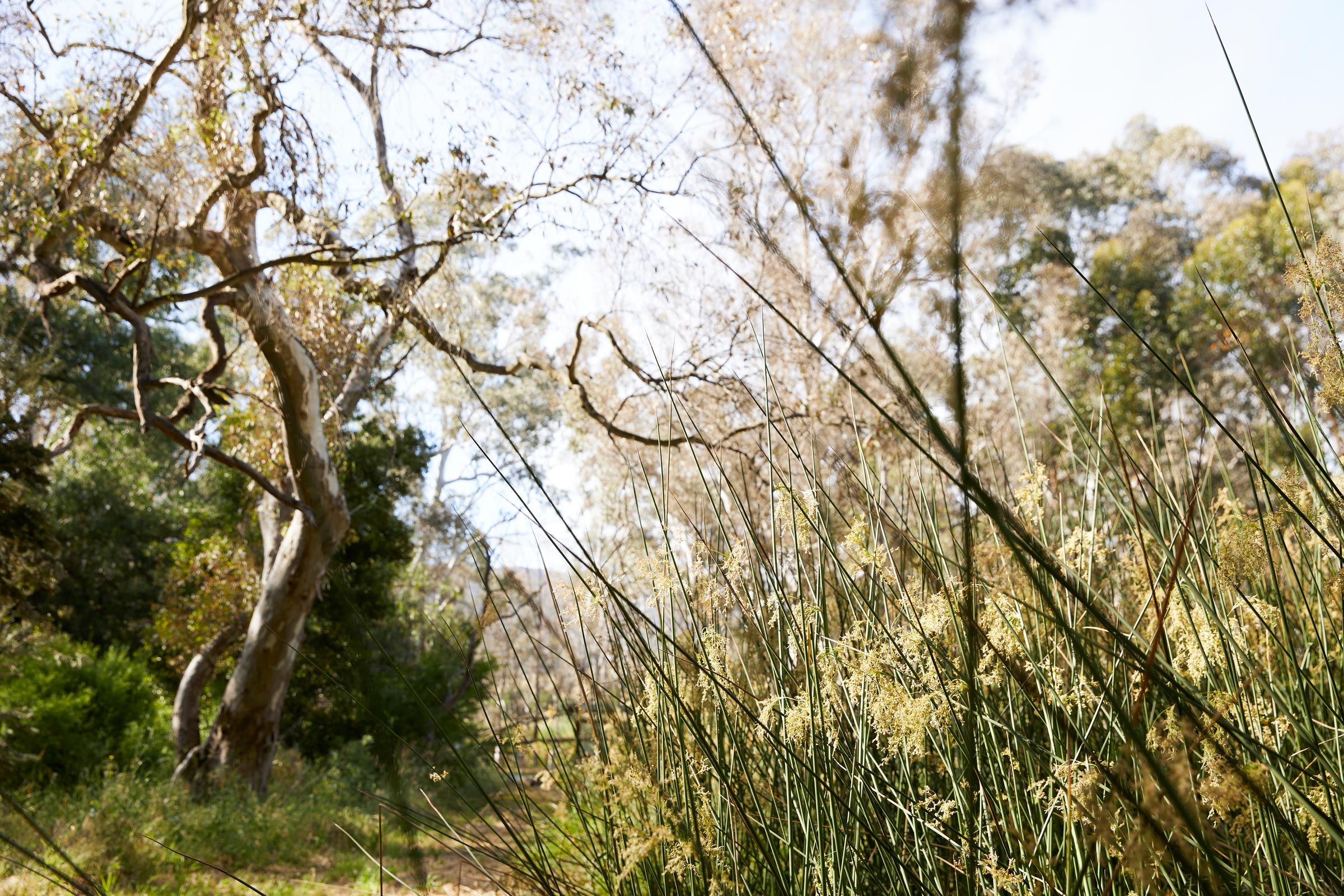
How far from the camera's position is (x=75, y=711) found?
5539mm

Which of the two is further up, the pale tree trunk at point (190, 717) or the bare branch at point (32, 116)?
the bare branch at point (32, 116)

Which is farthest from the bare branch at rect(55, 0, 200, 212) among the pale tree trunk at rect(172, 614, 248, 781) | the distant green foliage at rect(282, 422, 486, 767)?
the pale tree trunk at rect(172, 614, 248, 781)

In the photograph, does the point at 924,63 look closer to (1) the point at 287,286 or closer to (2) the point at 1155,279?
(1) the point at 287,286

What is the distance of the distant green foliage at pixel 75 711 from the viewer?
16.2 feet

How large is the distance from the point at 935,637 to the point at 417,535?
40.4ft

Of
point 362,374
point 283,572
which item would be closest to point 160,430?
point 283,572

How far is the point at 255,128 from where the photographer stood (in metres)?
4.55

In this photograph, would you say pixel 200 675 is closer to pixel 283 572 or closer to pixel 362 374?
pixel 283 572

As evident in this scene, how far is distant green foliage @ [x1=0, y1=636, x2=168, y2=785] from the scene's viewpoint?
195 inches

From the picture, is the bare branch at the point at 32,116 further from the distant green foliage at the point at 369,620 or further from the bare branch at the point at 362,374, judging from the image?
the distant green foliage at the point at 369,620

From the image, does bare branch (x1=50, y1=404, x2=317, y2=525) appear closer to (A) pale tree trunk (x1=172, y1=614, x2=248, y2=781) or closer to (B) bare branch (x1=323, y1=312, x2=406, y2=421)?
(B) bare branch (x1=323, y1=312, x2=406, y2=421)

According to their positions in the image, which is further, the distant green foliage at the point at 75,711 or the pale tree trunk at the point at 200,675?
the pale tree trunk at the point at 200,675

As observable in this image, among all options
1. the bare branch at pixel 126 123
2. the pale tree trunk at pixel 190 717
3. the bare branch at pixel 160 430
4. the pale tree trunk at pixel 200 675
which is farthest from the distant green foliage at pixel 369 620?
the bare branch at pixel 126 123

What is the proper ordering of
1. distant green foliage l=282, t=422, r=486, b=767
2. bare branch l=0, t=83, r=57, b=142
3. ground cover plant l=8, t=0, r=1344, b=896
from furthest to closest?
distant green foliage l=282, t=422, r=486, b=767 < bare branch l=0, t=83, r=57, b=142 < ground cover plant l=8, t=0, r=1344, b=896
